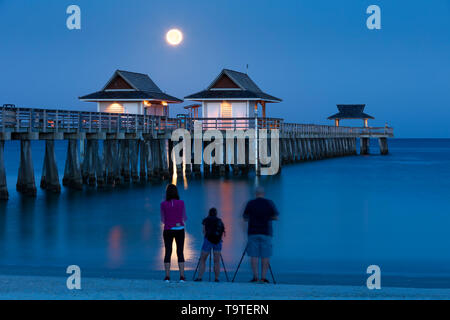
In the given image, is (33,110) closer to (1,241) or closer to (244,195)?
(1,241)

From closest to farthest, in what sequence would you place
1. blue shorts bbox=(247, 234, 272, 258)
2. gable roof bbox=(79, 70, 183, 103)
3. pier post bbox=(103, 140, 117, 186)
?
blue shorts bbox=(247, 234, 272, 258) < pier post bbox=(103, 140, 117, 186) < gable roof bbox=(79, 70, 183, 103)

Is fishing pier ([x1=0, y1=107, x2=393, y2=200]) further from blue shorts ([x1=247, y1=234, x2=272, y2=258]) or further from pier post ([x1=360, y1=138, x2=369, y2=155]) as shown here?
pier post ([x1=360, y1=138, x2=369, y2=155])

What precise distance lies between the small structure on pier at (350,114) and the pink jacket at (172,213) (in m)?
72.5

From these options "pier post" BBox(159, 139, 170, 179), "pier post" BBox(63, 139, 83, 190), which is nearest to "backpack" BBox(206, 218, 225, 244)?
"pier post" BBox(63, 139, 83, 190)

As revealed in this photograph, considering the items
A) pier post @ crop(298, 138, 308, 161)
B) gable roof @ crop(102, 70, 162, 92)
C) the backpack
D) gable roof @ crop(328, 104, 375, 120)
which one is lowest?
the backpack

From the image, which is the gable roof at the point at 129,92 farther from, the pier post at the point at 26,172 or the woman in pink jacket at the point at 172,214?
the woman in pink jacket at the point at 172,214

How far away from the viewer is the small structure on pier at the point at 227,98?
136 ft

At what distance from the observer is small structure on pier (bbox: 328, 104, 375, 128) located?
8025 cm

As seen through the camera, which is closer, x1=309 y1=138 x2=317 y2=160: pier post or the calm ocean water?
the calm ocean water

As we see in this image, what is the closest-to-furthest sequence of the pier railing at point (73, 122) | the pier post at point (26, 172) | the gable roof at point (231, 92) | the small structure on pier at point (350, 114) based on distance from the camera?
the pier railing at point (73, 122)
the pier post at point (26, 172)
the gable roof at point (231, 92)
the small structure on pier at point (350, 114)

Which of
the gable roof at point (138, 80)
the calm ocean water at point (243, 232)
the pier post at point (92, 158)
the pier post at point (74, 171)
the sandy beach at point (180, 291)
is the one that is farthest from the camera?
the gable roof at point (138, 80)

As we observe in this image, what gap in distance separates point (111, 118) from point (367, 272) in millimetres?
20828

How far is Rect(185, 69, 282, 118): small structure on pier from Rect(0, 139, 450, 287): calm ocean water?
8229 mm

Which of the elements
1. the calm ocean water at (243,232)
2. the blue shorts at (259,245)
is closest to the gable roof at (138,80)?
the calm ocean water at (243,232)
